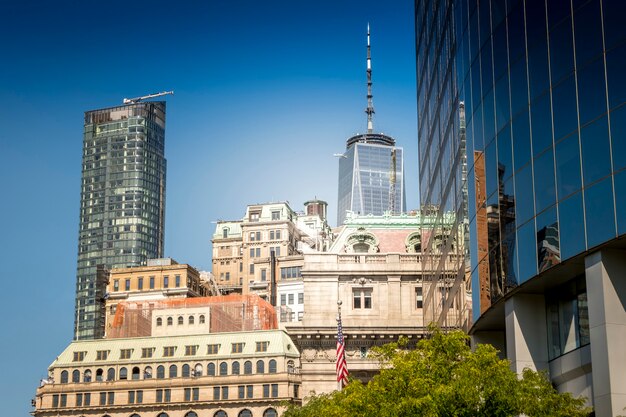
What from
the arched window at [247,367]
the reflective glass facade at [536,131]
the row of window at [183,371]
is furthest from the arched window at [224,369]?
the reflective glass facade at [536,131]

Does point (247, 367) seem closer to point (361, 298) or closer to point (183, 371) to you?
point (183, 371)

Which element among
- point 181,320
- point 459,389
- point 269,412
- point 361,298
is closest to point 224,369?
point 269,412

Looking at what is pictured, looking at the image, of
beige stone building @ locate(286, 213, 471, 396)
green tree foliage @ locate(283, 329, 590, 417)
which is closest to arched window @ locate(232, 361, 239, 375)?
beige stone building @ locate(286, 213, 471, 396)

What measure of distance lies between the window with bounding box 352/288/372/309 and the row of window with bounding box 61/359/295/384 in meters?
44.3

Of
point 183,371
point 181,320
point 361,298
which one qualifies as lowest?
point 183,371

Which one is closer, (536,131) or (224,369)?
(536,131)

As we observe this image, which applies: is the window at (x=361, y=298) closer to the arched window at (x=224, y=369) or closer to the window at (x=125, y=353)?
the arched window at (x=224, y=369)

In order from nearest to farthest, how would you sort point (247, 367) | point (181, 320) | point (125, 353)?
1. point (247, 367)
2. point (125, 353)
3. point (181, 320)

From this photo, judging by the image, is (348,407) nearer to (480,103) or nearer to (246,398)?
(480,103)

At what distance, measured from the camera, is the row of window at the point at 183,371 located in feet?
526

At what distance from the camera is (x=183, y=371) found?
165000 millimetres

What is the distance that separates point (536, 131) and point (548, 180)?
254cm

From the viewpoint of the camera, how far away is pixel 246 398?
159 meters

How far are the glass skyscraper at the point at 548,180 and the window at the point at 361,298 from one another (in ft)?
174
